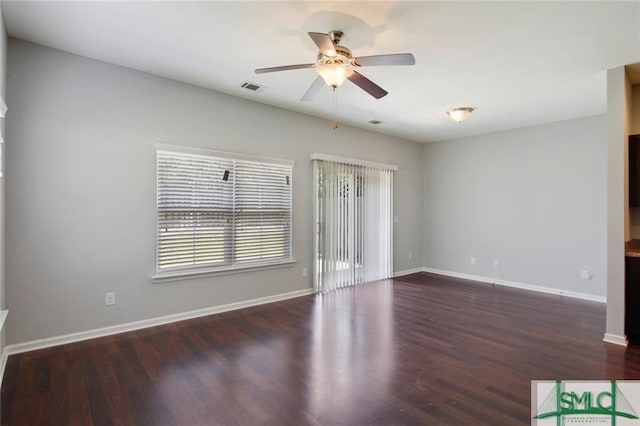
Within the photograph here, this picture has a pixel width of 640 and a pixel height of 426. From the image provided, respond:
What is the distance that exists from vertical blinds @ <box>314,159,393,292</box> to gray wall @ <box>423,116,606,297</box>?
1.32m

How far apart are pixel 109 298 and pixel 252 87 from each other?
9.40 feet

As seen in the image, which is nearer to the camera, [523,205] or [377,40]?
[377,40]

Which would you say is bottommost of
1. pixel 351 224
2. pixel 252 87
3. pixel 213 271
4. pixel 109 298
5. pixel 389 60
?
pixel 109 298

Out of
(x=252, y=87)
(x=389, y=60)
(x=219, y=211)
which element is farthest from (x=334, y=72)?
(x=219, y=211)

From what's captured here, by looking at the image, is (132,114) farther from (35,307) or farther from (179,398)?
(179,398)

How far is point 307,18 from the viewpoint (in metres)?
2.47

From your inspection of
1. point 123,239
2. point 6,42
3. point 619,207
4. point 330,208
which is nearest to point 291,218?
point 330,208

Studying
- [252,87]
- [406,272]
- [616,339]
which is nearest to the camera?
[616,339]

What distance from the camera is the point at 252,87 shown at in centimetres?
388

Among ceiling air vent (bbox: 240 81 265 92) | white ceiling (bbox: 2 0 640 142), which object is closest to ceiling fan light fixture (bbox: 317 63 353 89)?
white ceiling (bbox: 2 0 640 142)

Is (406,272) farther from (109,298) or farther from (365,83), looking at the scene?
(109,298)

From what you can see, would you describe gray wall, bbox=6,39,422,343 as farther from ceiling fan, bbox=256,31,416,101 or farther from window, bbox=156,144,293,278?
ceiling fan, bbox=256,31,416,101

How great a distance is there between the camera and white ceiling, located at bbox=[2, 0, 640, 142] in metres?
2.37

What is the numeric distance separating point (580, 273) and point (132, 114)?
21.7 feet
